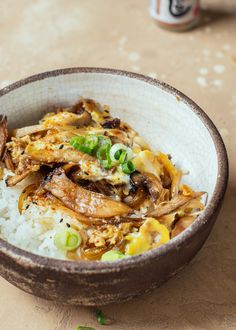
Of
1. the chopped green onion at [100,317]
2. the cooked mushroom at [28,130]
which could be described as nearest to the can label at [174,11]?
the cooked mushroom at [28,130]

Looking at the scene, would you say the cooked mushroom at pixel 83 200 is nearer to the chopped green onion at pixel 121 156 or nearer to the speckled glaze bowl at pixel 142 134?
the chopped green onion at pixel 121 156

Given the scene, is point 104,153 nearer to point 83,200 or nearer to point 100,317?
point 83,200

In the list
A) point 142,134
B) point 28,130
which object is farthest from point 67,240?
point 142,134

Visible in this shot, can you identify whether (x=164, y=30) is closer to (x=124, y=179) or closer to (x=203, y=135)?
(x=203, y=135)

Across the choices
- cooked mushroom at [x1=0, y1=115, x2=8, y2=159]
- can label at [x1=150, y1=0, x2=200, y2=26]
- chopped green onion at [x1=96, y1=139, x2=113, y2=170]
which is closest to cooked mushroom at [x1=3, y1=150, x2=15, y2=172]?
cooked mushroom at [x1=0, y1=115, x2=8, y2=159]

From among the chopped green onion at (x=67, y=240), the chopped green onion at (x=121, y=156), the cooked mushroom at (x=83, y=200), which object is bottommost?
the chopped green onion at (x=67, y=240)
